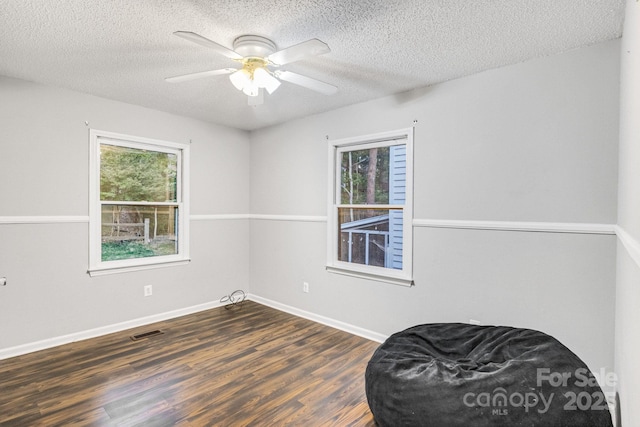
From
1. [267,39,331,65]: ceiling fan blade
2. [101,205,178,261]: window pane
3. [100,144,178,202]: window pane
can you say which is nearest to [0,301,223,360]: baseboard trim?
[101,205,178,261]: window pane

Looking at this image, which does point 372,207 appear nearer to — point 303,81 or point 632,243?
point 303,81

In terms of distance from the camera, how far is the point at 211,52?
2.34 m

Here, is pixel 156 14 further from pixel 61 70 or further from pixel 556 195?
pixel 556 195

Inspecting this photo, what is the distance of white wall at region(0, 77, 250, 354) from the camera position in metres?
2.88

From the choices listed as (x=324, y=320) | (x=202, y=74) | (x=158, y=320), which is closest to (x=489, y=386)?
(x=324, y=320)

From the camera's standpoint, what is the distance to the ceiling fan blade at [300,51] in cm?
179

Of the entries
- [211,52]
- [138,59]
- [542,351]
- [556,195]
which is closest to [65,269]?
[138,59]

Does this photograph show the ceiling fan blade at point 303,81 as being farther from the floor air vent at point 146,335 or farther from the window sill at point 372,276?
the floor air vent at point 146,335

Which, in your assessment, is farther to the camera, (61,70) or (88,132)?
(88,132)

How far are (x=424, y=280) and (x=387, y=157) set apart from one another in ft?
4.09

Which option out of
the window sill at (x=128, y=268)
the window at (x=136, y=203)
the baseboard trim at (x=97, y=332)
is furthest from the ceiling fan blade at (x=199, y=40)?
the baseboard trim at (x=97, y=332)

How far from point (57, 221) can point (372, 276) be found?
3.05 metres

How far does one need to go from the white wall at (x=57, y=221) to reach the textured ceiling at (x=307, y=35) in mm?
315

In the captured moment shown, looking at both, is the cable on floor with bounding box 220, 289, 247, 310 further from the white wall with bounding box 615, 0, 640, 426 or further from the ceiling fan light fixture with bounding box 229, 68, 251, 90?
the white wall with bounding box 615, 0, 640, 426
